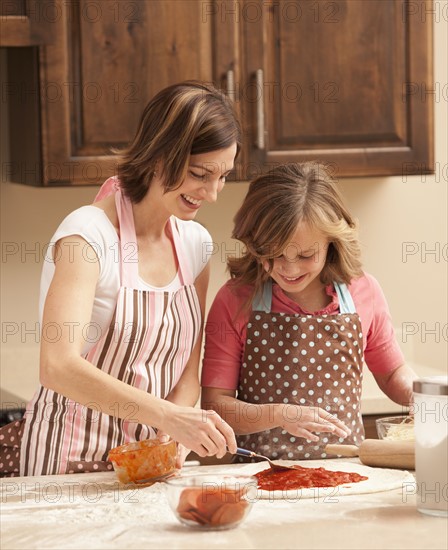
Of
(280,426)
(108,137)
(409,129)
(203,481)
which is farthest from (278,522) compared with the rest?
(409,129)

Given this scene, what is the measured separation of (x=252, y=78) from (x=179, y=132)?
3.20 feet

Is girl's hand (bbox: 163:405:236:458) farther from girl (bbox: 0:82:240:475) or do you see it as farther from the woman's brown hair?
the woman's brown hair

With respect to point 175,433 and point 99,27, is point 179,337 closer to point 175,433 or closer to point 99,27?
point 175,433

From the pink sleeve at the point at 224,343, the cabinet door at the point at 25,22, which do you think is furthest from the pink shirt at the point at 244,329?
the cabinet door at the point at 25,22

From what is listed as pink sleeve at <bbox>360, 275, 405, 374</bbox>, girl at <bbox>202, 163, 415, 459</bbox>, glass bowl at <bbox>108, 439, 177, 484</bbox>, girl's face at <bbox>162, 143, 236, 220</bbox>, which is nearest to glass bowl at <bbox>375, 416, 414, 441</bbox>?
girl at <bbox>202, 163, 415, 459</bbox>

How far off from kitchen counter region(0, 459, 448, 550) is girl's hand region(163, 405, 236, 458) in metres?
0.09

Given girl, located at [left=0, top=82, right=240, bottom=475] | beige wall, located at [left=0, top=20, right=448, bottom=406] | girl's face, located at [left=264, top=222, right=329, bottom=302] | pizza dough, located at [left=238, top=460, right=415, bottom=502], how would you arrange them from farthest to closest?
beige wall, located at [left=0, top=20, right=448, bottom=406] < girl's face, located at [left=264, top=222, right=329, bottom=302] < girl, located at [left=0, top=82, right=240, bottom=475] < pizza dough, located at [left=238, top=460, right=415, bottom=502]

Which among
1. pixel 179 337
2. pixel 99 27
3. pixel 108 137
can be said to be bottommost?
pixel 179 337

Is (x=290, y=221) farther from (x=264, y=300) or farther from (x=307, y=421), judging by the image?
(x=307, y=421)

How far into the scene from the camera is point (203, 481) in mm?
1373

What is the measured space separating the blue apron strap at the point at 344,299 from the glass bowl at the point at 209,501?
29.7 inches

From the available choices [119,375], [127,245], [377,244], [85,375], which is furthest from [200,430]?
[377,244]

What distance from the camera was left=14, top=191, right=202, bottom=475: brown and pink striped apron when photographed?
1870 mm

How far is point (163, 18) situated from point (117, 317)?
43.6 inches
